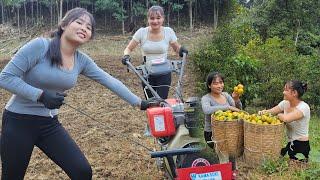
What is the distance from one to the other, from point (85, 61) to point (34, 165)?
6.52ft

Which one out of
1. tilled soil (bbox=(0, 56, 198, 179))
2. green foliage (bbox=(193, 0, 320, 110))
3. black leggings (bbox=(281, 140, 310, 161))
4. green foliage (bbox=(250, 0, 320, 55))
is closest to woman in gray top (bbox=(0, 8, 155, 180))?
tilled soil (bbox=(0, 56, 198, 179))

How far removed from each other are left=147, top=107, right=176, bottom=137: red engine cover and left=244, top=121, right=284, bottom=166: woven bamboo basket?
2.88 feet

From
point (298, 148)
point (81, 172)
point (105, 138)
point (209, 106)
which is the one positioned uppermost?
point (209, 106)

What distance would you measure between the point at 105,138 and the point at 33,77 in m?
2.91

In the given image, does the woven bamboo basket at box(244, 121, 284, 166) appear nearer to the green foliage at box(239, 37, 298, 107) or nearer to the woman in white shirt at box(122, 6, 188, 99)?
the woman in white shirt at box(122, 6, 188, 99)

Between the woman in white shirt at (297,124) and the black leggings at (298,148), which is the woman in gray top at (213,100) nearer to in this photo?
the woman in white shirt at (297,124)

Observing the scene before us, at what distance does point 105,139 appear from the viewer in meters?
5.54

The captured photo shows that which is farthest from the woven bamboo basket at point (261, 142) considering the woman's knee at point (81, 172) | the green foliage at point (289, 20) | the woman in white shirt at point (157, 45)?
the green foliage at point (289, 20)

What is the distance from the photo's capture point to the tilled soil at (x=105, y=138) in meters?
4.45

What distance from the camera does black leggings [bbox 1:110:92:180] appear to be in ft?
9.31

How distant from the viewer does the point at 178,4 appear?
63.4 ft

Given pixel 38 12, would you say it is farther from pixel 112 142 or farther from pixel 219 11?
pixel 112 142

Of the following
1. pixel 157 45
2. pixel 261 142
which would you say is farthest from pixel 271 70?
pixel 261 142

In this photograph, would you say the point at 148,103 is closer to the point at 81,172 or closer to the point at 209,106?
the point at 81,172
